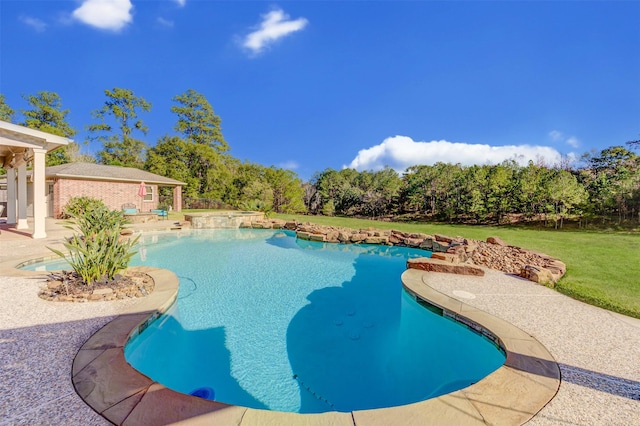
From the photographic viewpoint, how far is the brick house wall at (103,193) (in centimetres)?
1606

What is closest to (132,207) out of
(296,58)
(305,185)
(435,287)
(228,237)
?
(228,237)

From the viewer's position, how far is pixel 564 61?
37.8 feet

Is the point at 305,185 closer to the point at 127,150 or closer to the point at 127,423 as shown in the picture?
the point at 127,150

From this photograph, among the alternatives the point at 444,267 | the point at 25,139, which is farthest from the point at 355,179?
the point at 25,139

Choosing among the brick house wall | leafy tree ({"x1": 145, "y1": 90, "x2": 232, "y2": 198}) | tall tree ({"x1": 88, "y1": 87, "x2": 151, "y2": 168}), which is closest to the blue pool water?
the brick house wall

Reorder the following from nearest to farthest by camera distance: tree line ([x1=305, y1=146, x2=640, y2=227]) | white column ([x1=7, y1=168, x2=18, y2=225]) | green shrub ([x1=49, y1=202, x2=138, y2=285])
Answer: green shrub ([x1=49, y1=202, x2=138, y2=285]) < white column ([x1=7, y1=168, x2=18, y2=225]) < tree line ([x1=305, y1=146, x2=640, y2=227])

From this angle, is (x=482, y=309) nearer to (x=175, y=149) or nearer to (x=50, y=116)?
(x=175, y=149)

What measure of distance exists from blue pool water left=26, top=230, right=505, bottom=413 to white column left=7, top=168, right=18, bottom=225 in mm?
11873

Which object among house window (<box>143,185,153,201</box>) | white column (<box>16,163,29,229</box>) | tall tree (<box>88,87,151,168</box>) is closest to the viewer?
white column (<box>16,163,29,229</box>)

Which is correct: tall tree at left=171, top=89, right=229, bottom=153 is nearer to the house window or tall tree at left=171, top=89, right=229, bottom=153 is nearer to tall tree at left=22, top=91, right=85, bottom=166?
tall tree at left=22, top=91, right=85, bottom=166

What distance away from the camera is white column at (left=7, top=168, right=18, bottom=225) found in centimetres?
1259

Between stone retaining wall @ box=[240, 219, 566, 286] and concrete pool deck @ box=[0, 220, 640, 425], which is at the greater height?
stone retaining wall @ box=[240, 219, 566, 286]

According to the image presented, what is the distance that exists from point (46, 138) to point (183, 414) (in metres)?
11.4

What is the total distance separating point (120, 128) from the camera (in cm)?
3045
